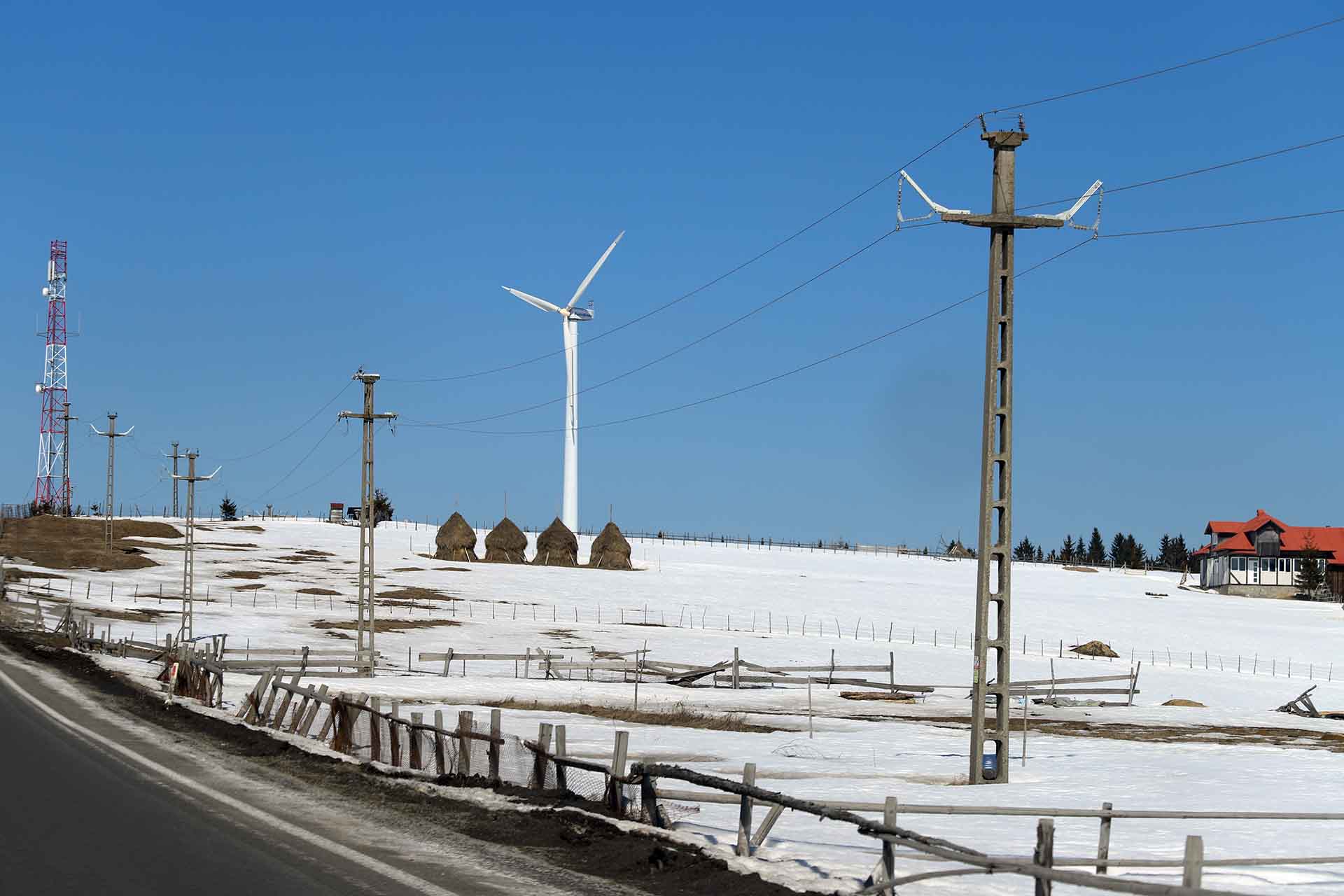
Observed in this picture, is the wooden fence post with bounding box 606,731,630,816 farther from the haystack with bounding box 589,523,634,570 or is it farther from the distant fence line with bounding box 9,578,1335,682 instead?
the haystack with bounding box 589,523,634,570

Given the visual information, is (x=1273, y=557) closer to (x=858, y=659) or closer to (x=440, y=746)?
(x=858, y=659)

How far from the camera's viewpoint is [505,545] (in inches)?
5148

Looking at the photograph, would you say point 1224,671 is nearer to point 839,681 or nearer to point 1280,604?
point 839,681

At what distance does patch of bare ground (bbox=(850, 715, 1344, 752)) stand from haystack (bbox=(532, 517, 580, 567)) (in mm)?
79101

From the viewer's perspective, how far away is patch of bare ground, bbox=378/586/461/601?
93812mm

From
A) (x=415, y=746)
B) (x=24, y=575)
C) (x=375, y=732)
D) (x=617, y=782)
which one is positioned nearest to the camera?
(x=617, y=782)

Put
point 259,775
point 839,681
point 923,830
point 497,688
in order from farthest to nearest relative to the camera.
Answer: point 839,681 < point 497,688 < point 259,775 < point 923,830

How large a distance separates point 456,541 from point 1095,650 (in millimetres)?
62658

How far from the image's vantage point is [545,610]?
3691 inches

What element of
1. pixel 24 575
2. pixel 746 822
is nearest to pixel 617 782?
pixel 746 822

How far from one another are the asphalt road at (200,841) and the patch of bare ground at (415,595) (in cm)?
6721

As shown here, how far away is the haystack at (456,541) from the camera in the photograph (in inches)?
4948

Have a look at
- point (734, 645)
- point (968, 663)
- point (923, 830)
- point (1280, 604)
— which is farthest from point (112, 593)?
point (1280, 604)

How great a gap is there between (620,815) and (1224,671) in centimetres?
6579
